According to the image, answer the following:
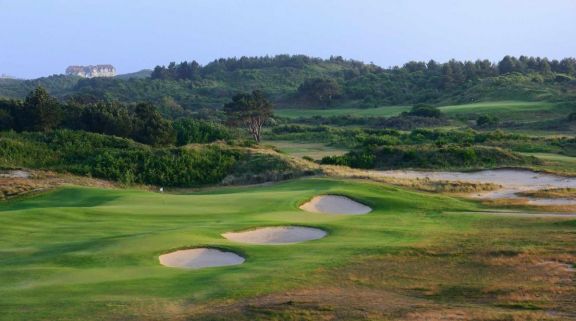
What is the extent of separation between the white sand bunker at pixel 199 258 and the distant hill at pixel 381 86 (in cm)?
8262

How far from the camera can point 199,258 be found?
1769 cm


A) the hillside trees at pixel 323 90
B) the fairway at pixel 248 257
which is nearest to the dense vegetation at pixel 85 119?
the fairway at pixel 248 257

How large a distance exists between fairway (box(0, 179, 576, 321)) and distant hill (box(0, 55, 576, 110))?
76728 mm

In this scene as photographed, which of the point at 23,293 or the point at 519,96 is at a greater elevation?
the point at 519,96

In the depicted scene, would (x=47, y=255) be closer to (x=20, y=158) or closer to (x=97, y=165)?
(x=97, y=165)

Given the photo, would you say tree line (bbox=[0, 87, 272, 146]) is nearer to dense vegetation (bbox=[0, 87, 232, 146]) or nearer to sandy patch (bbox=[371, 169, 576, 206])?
Answer: dense vegetation (bbox=[0, 87, 232, 146])

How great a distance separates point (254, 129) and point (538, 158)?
115 ft

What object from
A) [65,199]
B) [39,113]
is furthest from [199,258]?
[39,113]

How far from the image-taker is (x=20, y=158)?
41281mm

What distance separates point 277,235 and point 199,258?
3.58 meters

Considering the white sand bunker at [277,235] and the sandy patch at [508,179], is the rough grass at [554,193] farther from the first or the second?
the white sand bunker at [277,235]

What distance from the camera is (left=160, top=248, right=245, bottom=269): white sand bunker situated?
56.0 ft

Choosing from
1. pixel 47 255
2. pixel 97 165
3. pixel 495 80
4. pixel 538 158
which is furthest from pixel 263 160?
pixel 495 80

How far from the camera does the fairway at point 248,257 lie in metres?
12.8
